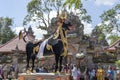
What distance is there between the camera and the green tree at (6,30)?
5461 centimetres

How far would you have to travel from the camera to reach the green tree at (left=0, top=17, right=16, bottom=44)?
179 feet

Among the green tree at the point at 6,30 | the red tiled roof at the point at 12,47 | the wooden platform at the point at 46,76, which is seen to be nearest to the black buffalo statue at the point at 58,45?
the wooden platform at the point at 46,76

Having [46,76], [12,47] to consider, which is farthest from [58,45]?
[12,47]

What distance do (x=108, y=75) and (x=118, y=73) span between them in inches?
45.0

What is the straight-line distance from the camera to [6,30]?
56438mm

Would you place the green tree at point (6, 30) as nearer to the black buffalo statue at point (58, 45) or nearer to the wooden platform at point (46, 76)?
the black buffalo statue at point (58, 45)

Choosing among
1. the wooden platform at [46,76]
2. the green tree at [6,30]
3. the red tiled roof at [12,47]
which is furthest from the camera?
the green tree at [6,30]

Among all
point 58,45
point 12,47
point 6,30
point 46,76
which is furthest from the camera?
point 6,30

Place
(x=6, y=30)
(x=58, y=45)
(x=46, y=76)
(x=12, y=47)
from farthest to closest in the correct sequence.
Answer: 1. (x=6, y=30)
2. (x=12, y=47)
3. (x=58, y=45)
4. (x=46, y=76)

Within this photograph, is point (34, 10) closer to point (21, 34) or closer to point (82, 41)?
point (82, 41)

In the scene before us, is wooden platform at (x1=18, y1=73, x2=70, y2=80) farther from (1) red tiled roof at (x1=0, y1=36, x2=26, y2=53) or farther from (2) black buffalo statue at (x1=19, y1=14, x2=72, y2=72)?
(1) red tiled roof at (x1=0, y1=36, x2=26, y2=53)

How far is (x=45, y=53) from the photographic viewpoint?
51.1ft

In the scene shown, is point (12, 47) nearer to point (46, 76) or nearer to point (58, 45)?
point (58, 45)

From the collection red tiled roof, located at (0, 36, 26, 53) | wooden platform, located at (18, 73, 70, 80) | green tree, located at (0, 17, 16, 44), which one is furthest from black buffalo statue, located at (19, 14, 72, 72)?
green tree, located at (0, 17, 16, 44)
